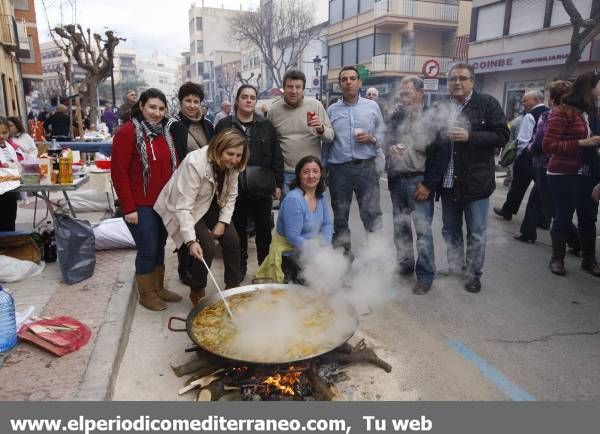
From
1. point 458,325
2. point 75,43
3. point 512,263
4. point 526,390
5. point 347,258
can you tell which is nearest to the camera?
point 526,390

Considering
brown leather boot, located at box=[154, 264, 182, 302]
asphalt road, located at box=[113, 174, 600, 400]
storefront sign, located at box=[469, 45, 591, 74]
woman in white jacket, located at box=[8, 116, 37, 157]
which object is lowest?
asphalt road, located at box=[113, 174, 600, 400]

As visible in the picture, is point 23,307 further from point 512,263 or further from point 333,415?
point 512,263

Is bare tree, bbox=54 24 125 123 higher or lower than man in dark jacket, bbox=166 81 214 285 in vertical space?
higher

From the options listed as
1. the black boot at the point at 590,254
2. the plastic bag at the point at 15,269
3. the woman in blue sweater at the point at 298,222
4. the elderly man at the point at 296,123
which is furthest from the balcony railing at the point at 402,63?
the plastic bag at the point at 15,269

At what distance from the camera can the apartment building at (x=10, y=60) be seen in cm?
1831

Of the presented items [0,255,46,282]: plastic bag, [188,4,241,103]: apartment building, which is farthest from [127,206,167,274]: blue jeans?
[188,4,241,103]: apartment building

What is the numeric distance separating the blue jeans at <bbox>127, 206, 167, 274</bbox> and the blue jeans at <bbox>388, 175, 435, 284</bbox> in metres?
2.22

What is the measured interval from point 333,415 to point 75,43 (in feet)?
53.2

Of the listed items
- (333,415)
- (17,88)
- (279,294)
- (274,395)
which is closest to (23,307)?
(279,294)

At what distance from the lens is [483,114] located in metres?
3.78

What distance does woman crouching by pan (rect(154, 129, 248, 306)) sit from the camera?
333 centimetres

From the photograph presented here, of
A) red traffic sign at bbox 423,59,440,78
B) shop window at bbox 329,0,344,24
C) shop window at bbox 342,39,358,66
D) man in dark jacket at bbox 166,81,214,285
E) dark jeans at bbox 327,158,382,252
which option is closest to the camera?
man in dark jacket at bbox 166,81,214,285

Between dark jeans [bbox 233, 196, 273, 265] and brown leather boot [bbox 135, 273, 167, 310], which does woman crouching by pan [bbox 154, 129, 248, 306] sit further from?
dark jeans [bbox 233, 196, 273, 265]

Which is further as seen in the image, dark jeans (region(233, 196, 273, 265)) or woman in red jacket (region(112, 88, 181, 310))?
dark jeans (region(233, 196, 273, 265))
